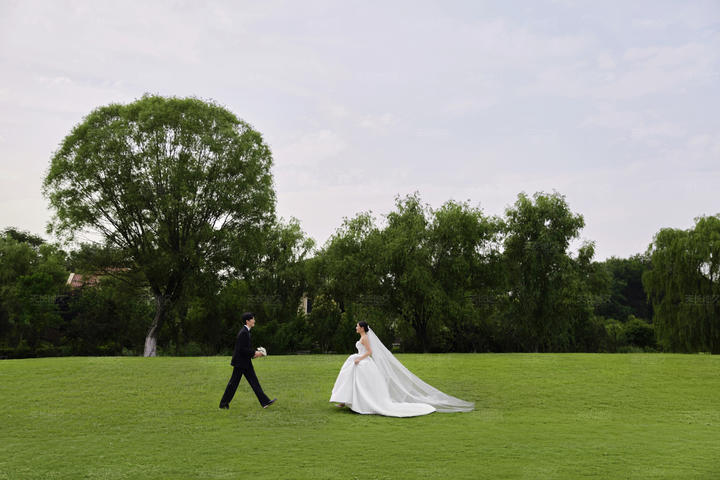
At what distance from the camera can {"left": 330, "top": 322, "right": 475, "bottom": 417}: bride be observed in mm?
14500

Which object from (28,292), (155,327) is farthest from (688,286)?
(28,292)

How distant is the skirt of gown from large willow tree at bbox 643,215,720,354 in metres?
38.4

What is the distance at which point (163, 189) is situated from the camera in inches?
1650

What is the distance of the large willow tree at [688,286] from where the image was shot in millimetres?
44969

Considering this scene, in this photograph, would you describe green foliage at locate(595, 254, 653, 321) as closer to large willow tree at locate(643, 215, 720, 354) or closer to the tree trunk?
large willow tree at locate(643, 215, 720, 354)

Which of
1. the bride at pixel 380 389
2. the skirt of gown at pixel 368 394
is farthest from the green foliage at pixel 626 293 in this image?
the skirt of gown at pixel 368 394

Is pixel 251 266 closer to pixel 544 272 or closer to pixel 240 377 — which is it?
pixel 544 272

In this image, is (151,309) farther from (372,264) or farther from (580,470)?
(580,470)

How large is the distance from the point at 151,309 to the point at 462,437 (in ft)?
168

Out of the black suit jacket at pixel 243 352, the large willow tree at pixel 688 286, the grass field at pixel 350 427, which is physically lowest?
the grass field at pixel 350 427

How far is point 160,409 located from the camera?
52.4ft

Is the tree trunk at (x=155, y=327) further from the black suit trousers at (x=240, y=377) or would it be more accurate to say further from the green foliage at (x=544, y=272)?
the black suit trousers at (x=240, y=377)

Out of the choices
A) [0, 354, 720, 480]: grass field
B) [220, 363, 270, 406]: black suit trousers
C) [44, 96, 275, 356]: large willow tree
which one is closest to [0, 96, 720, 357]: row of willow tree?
[44, 96, 275, 356]: large willow tree

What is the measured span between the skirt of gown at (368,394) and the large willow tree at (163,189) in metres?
28.5
